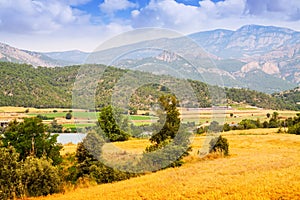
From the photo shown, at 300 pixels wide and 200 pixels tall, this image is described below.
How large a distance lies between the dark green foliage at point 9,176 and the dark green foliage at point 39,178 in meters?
0.38

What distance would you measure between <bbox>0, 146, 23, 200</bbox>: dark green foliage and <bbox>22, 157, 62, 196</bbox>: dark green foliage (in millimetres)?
384

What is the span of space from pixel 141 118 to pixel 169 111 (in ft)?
6.12

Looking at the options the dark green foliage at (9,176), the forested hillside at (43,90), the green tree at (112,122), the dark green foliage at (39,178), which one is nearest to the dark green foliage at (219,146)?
the green tree at (112,122)

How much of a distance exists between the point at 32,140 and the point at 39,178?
1429 cm

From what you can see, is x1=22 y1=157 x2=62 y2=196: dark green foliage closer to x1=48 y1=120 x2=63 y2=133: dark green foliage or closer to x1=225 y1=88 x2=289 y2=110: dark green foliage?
x1=48 y1=120 x2=63 y2=133: dark green foliage

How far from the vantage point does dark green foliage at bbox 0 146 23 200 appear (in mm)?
17000

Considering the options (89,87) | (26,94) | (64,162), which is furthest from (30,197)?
(26,94)

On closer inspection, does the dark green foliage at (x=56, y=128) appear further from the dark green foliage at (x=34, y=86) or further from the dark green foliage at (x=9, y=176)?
the dark green foliage at (x=9, y=176)

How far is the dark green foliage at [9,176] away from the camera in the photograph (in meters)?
17.0

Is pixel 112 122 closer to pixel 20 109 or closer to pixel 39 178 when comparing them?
pixel 39 178

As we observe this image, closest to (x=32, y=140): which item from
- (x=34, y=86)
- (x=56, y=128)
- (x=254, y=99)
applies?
(x=56, y=128)

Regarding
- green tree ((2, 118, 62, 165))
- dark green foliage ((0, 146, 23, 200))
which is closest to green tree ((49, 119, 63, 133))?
green tree ((2, 118, 62, 165))

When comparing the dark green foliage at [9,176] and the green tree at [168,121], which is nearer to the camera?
the dark green foliage at [9,176]

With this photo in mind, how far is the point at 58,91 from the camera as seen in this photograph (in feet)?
527
